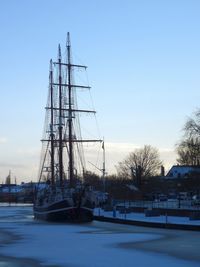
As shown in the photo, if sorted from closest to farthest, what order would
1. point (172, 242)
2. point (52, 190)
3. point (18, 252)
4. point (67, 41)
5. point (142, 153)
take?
point (18, 252) → point (172, 242) → point (52, 190) → point (67, 41) → point (142, 153)

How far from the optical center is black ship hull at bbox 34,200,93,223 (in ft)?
182

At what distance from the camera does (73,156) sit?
65250 millimetres

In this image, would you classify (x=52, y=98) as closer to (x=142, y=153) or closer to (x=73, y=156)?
(x=73, y=156)

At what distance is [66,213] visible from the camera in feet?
186

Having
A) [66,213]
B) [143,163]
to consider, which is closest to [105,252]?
[66,213]

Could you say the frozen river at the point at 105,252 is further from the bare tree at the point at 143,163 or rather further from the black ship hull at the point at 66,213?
the bare tree at the point at 143,163

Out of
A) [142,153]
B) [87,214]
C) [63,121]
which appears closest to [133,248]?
[87,214]

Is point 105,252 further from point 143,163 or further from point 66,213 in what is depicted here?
point 143,163

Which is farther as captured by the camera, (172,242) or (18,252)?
(172,242)

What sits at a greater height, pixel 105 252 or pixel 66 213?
pixel 66 213

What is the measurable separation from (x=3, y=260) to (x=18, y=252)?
9.34 feet

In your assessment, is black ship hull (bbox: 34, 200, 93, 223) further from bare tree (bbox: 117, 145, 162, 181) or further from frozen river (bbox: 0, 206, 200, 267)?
bare tree (bbox: 117, 145, 162, 181)

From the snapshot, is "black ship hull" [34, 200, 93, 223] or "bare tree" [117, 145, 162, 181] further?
"bare tree" [117, 145, 162, 181]

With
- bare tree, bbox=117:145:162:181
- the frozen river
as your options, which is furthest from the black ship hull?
bare tree, bbox=117:145:162:181
